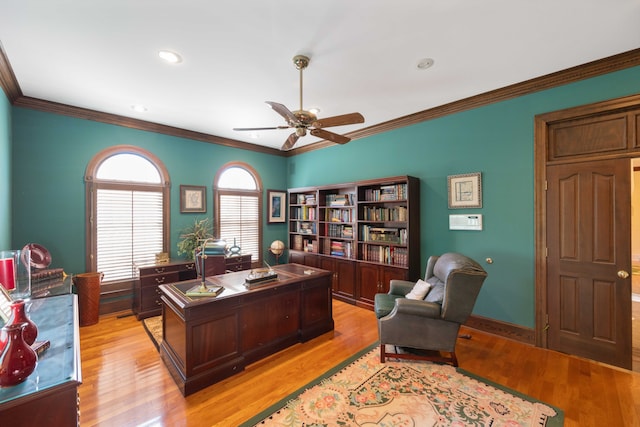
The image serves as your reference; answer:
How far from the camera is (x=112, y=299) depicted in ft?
12.9

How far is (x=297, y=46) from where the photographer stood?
2.33 metres

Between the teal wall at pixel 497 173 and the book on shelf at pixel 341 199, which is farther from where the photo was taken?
the book on shelf at pixel 341 199

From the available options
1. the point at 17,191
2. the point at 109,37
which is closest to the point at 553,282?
the point at 109,37

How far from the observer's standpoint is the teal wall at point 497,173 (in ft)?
9.59

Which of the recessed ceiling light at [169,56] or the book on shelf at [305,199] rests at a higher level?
the recessed ceiling light at [169,56]

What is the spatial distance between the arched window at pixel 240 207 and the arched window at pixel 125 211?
3.19ft

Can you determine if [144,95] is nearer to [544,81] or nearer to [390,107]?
[390,107]

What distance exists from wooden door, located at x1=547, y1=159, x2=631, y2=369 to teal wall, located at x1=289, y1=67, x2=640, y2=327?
0.70 ft

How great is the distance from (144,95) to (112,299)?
298 cm

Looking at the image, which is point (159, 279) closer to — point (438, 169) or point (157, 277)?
point (157, 277)

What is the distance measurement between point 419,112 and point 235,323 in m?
3.67

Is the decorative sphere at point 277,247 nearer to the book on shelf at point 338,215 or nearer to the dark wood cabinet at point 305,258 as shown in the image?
the dark wood cabinet at point 305,258

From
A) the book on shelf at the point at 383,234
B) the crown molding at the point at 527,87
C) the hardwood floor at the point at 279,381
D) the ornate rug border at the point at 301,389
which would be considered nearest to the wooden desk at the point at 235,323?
the hardwood floor at the point at 279,381

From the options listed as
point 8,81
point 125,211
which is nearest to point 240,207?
point 125,211
